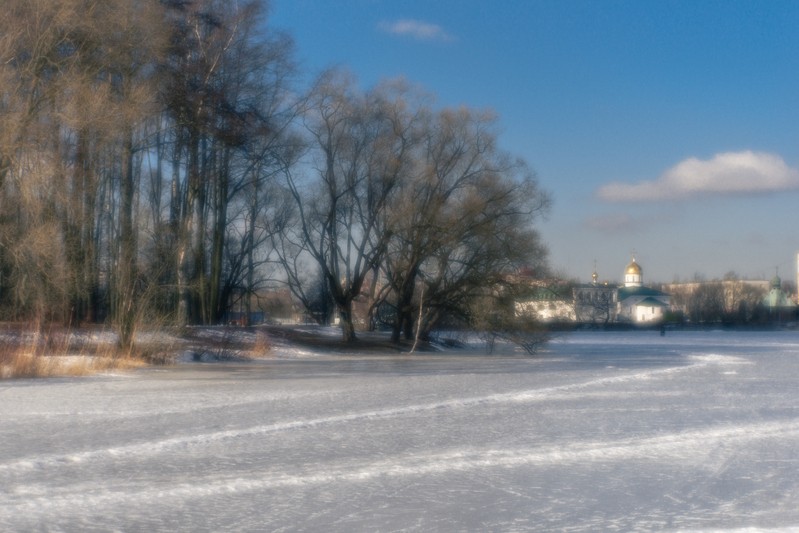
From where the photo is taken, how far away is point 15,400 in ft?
49.4

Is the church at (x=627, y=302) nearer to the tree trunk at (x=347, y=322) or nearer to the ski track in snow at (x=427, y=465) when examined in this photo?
the tree trunk at (x=347, y=322)

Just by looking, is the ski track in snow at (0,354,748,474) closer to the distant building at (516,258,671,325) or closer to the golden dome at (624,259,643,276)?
the distant building at (516,258,671,325)

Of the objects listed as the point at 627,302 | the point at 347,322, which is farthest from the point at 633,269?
the point at 347,322

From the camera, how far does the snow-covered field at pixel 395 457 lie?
22.7 ft

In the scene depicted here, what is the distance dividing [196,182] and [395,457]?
2617 cm

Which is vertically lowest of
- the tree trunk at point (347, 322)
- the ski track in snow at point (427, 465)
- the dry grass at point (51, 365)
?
the ski track in snow at point (427, 465)

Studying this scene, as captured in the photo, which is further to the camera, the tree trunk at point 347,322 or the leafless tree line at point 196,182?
the tree trunk at point 347,322

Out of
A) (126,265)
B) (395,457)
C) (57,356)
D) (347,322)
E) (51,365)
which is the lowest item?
(395,457)

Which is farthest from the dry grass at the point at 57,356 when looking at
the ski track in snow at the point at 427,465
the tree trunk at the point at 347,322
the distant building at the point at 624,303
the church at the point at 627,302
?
the church at the point at 627,302

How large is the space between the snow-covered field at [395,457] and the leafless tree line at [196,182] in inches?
243

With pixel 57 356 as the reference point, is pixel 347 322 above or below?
above

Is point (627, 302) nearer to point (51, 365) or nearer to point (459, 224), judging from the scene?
→ point (459, 224)

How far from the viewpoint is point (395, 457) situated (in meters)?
9.59

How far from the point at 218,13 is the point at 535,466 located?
2814 cm
